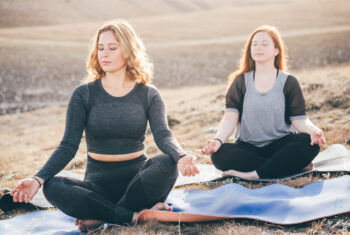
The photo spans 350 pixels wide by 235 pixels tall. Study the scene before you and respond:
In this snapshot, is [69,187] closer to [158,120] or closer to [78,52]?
[158,120]

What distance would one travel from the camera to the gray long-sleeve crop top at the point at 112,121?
393cm

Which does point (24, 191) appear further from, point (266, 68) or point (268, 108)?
point (266, 68)

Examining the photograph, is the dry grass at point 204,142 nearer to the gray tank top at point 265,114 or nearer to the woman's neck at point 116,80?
the gray tank top at point 265,114

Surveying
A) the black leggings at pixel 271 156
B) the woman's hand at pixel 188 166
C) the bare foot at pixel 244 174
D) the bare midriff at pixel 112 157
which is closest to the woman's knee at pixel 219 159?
the black leggings at pixel 271 156

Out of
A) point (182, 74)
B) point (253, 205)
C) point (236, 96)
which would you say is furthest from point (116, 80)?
point (182, 74)

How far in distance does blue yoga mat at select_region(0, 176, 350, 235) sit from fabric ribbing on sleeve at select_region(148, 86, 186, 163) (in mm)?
717

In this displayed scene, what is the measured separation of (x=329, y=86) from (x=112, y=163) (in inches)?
288

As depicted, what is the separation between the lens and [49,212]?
440 centimetres

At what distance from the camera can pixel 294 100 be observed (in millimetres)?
4973

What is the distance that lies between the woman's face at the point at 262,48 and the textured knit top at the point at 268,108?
300 mm

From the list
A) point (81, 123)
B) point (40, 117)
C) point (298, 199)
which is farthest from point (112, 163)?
point (40, 117)

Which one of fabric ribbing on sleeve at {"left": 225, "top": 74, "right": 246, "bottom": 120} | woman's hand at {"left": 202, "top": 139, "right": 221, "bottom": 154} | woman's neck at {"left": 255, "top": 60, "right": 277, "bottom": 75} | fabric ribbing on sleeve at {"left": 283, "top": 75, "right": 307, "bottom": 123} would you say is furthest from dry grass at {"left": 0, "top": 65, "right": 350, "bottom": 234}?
woman's neck at {"left": 255, "top": 60, "right": 277, "bottom": 75}

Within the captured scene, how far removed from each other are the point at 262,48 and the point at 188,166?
2.46 meters

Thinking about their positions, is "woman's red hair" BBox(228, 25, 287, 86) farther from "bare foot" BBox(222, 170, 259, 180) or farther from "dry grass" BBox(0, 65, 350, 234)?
"dry grass" BBox(0, 65, 350, 234)
